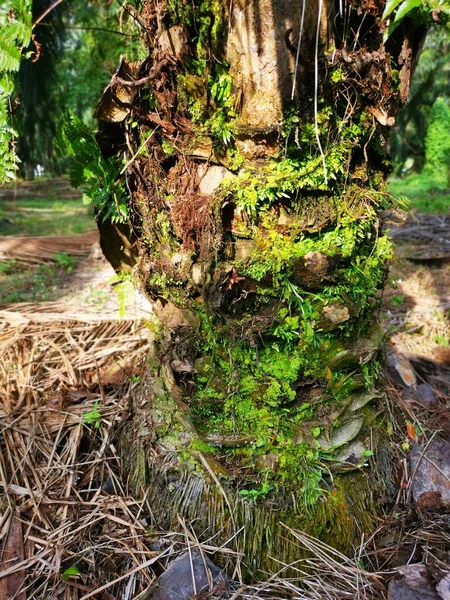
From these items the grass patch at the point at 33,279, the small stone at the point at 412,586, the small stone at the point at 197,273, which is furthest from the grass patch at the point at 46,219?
the small stone at the point at 412,586

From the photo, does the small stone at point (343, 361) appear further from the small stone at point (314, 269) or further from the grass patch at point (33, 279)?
the grass patch at point (33, 279)

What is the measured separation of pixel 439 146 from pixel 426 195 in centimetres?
475

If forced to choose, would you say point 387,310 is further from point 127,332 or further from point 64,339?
point 64,339

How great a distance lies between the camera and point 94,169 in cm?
149

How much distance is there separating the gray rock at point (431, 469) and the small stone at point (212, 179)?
1.20 metres

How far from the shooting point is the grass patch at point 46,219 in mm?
6744

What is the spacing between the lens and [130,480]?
155 cm

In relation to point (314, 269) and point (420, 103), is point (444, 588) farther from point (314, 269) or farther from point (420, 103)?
point (420, 103)

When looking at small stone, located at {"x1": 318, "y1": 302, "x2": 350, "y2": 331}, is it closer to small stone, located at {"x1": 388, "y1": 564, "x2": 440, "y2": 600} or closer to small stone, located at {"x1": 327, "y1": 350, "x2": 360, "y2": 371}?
small stone, located at {"x1": 327, "y1": 350, "x2": 360, "y2": 371}

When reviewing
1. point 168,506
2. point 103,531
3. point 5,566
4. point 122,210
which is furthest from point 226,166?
point 5,566

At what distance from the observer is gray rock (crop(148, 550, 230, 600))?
122 cm

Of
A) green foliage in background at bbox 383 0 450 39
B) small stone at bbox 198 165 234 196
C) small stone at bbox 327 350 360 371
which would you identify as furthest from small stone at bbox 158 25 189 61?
small stone at bbox 327 350 360 371

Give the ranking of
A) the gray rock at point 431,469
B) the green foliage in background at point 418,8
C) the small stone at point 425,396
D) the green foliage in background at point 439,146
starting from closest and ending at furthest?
1. the green foliage in background at point 418,8
2. the gray rock at point 431,469
3. the small stone at point 425,396
4. the green foliage in background at point 439,146

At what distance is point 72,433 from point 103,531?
419mm
